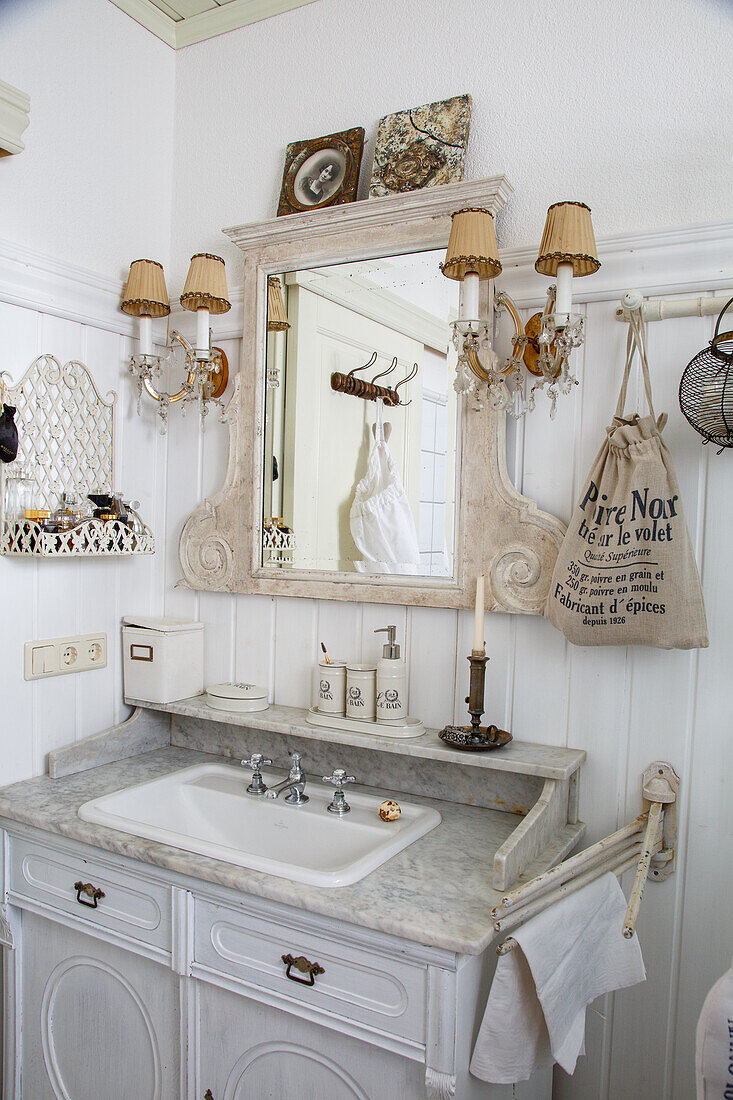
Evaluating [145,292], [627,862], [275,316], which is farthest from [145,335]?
[627,862]

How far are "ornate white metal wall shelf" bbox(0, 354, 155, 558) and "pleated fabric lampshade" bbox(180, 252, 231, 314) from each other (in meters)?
0.31

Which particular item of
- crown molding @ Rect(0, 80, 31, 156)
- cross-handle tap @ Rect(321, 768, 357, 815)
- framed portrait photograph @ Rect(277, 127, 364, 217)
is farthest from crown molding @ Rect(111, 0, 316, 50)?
cross-handle tap @ Rect(321, 768, 357, 815)

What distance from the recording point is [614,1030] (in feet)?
4.92

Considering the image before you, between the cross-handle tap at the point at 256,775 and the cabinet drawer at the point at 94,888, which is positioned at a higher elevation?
the cross-handle tap at the point at 256,775

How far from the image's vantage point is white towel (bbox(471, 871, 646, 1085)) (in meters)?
1.14

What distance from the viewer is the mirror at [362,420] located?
1668mm

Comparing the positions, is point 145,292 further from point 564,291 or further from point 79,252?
point 564,291

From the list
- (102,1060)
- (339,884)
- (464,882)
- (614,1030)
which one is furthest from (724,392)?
(102,1060)

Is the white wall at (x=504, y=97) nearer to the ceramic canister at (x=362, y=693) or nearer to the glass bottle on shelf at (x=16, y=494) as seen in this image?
the glass bottle on shelf at (x=16, y=494)

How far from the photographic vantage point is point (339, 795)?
161 cm

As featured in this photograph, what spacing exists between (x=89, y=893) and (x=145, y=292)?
1.31m

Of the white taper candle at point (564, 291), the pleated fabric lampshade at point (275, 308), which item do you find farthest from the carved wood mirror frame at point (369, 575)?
the white taper candle at point (564, 291)

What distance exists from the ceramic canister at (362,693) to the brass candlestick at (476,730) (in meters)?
0.19

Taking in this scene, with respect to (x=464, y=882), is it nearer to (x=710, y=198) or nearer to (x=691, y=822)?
(x=691, y=822)
